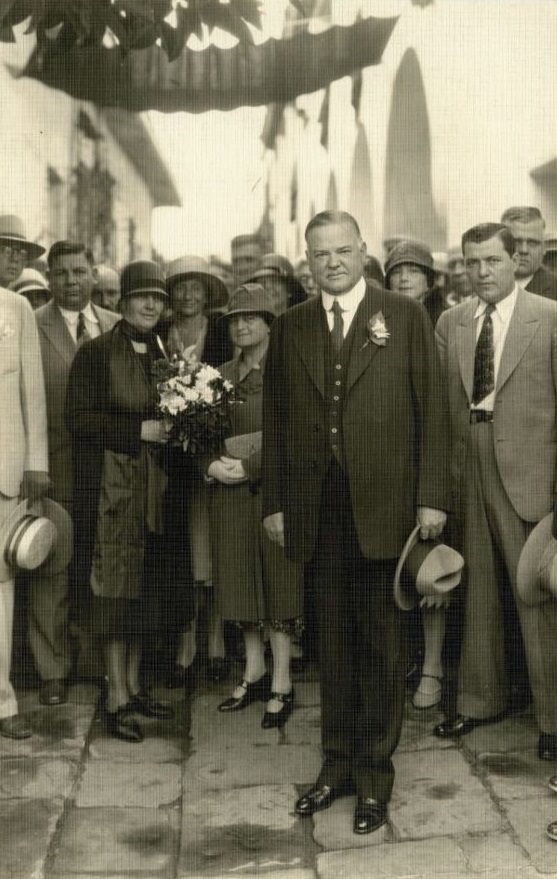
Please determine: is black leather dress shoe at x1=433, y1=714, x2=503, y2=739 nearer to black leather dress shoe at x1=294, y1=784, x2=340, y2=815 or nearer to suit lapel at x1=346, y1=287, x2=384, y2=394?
black leather dress shoe at x1=294, y1=784, x2=340, y2=815

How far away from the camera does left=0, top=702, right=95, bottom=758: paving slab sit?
4.48 meters

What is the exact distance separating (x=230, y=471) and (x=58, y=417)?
1.04m

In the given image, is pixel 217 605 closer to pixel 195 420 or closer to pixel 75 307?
pixel 195 420

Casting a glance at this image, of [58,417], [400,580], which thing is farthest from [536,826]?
[58,417]

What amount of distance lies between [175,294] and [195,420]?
1.16 m

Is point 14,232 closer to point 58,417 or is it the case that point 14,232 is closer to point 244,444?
point 58,417

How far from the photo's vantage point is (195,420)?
463 centimetres

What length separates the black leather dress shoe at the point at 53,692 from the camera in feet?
16.8

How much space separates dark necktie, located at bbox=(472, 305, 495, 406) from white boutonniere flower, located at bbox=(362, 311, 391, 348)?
→ 0.95m

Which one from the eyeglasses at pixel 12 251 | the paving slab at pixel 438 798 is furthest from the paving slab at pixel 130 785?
the eyeglasses at pixel 12 251

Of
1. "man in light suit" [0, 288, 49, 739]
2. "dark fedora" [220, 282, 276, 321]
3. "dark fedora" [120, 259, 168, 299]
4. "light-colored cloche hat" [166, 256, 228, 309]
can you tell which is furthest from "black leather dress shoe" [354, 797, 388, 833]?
"light-colored cloche hat" [166, 256, 228, 309]

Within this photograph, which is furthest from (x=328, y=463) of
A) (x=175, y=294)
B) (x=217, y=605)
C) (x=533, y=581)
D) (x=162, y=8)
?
(x=162, y=8)

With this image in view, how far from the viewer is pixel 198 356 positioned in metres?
5.42

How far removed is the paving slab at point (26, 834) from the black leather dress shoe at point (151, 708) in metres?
0.97
